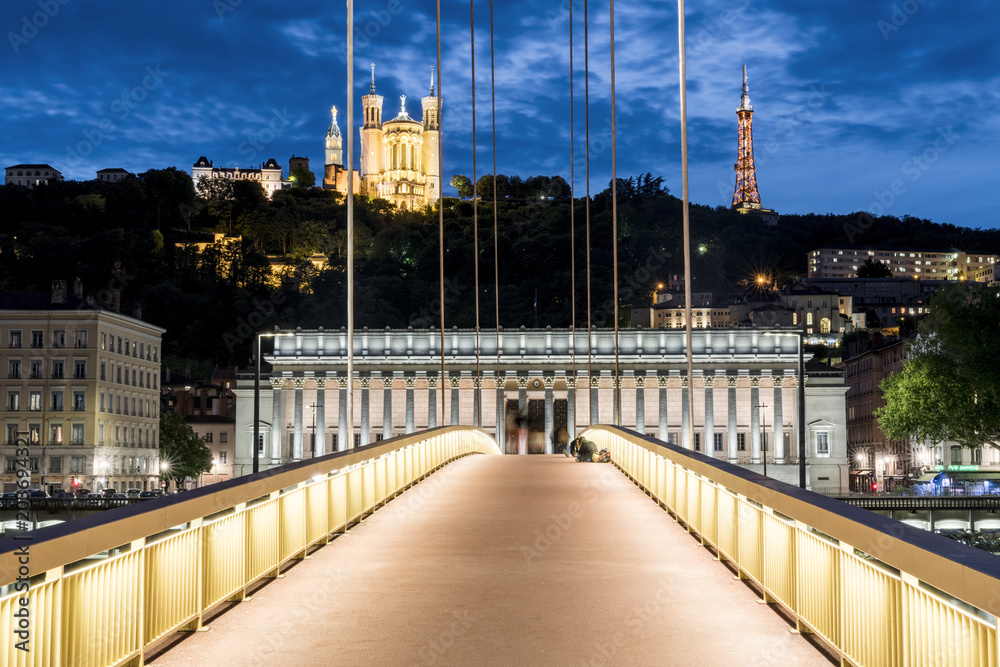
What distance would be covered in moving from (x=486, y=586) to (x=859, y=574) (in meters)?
4.42

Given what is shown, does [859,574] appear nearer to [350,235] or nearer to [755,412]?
[350,235]

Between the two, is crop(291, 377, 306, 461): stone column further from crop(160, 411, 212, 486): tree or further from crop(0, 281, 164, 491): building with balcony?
crop(0, 281, 164, 491): building with balcony

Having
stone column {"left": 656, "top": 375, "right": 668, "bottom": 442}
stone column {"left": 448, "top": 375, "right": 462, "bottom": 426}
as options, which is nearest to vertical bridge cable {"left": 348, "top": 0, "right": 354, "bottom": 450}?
stone column {"left": 448, "top": 375, "right": 462, "bottom": 426}

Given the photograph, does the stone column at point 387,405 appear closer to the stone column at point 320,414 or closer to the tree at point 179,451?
the stone column at point 320,414

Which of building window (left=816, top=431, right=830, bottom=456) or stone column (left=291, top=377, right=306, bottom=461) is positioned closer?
building window (left=816, top=431, right=830, bottom=456)

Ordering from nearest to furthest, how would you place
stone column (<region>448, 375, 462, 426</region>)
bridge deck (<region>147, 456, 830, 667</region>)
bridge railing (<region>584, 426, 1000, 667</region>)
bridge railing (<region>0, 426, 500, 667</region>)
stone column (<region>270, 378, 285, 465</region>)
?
bridge railing (<region>584, 426, 1000, 667</region>)
bridge railing (<region>0, 426, 500, 667</region>)
bridge deck (<region>147, 456, 830, 667</region>)
stone column (<region>448, 375, 462, 426</region>)
stone column (<region>270, 378, 285, 465</region>)

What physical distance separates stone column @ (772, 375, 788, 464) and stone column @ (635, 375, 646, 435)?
11.8 metres

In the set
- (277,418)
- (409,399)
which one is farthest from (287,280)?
(409,399)

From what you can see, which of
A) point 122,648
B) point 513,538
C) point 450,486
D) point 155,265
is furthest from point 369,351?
point 122,648

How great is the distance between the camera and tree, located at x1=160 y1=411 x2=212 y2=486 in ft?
354

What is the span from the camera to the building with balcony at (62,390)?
305ft

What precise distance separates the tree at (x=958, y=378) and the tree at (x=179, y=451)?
6171cm

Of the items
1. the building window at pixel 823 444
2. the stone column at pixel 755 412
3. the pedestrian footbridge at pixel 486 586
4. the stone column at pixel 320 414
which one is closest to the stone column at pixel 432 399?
the stone column at pixel 320 414

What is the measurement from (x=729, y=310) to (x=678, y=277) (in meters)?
19.4
